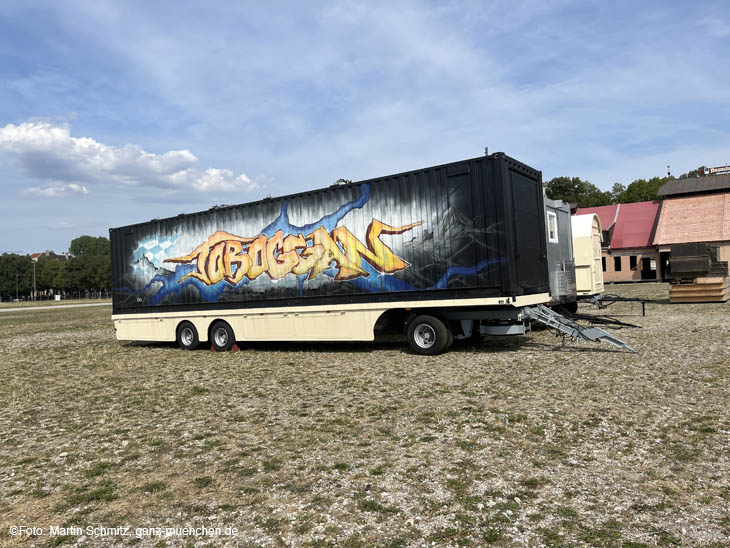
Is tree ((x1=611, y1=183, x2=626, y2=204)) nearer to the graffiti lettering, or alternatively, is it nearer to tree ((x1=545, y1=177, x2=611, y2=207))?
tree ((x1=545, y1=177, x2=611, y2=207))

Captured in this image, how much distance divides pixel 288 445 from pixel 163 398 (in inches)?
141

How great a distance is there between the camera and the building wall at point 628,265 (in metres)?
41.0

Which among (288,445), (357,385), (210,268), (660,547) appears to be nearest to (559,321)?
(357,385)

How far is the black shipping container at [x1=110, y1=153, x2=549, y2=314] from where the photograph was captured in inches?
393

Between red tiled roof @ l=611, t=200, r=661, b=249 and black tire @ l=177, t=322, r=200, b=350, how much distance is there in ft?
125

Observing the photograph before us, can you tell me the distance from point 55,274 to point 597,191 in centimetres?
9970

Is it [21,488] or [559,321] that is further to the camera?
[559,321]

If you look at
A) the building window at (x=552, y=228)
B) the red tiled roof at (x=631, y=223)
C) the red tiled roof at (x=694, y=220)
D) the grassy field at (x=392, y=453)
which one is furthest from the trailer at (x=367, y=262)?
the red tiled roof at (x=631, y=223)

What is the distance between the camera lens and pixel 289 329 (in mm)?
12477

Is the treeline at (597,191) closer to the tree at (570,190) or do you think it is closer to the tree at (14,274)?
the tree at (570,190)

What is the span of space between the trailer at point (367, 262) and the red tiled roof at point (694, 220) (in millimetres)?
33040

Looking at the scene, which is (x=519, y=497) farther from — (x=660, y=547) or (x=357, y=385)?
(x=357, y=385)

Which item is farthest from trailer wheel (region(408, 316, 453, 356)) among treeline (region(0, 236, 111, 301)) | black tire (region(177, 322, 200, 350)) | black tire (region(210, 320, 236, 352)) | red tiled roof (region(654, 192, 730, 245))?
treeline (region(0, 236, 111, 301))

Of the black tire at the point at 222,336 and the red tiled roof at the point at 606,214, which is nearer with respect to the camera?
the black tire at the point at 222,336
